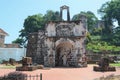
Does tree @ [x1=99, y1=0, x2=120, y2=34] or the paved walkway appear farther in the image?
tree @ [x1=99, y1=0, x2=120, y2=34]

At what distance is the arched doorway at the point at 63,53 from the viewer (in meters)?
34.5

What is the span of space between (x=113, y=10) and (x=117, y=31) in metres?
6.99

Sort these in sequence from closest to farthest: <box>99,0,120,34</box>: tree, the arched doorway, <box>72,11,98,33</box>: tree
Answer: the arched doorway < <box>99,0,120,34</box>: tree < <box>72,11,98,33</box>: tree

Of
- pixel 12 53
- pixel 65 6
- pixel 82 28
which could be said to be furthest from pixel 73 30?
pixel 12 53

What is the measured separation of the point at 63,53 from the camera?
34.9 metres

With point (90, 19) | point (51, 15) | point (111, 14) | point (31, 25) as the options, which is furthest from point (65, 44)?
point (90, 19)

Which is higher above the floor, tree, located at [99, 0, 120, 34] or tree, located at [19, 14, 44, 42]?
tree, located at [99, 0, 120, 34]

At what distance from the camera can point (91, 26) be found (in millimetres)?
89000

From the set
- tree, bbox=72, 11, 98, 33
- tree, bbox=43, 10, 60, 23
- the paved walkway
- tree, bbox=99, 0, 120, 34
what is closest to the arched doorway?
the paved walkway

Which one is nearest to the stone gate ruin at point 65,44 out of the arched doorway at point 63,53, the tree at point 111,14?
the arched doorway at point 63,53

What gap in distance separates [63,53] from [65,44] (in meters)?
1.14

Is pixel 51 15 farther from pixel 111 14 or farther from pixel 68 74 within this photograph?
pixel 68 74

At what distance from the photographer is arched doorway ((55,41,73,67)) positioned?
113 ft

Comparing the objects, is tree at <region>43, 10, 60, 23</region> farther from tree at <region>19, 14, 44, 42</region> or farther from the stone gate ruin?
the stone gate ruin
